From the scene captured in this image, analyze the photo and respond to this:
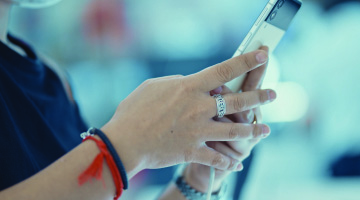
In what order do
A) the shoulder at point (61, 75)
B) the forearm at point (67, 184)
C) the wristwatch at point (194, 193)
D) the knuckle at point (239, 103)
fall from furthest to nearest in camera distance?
the shoulder at point (61, 75) < the wristwatch at point (194, 193) < the knuckle at point (239, 103) < the forearm at point (67, 184)

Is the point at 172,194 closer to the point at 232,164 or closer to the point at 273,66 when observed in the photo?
the point at 232,164

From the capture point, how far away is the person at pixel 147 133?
46 centimetres

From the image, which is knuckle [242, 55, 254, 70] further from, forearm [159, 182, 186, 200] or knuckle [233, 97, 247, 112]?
forearm [159, 182, 186, 200]

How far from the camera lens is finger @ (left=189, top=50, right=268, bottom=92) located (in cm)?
52

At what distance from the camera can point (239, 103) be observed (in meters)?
0.55

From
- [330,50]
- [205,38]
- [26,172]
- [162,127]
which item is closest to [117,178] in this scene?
[162,127]

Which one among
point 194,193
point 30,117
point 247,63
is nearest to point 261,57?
point 247,63

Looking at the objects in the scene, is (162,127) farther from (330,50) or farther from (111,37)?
(330,50)

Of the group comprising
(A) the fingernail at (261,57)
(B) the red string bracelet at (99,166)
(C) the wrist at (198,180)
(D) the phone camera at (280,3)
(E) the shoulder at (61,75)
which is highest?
(D) the phone camera at (280,3)

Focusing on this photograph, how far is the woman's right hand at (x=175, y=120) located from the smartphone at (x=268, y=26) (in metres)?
0.06

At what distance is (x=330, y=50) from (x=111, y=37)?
125 cm

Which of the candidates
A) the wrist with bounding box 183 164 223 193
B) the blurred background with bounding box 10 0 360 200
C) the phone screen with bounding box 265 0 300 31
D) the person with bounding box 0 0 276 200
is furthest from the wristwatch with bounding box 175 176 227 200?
the blurred background with bounding box 10 0 360 200

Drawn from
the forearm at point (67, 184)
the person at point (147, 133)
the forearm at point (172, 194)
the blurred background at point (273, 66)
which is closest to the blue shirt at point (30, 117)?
the person at point (147, 133)

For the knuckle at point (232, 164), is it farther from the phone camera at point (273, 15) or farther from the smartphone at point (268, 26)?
the phone camera at point (273, 15)
